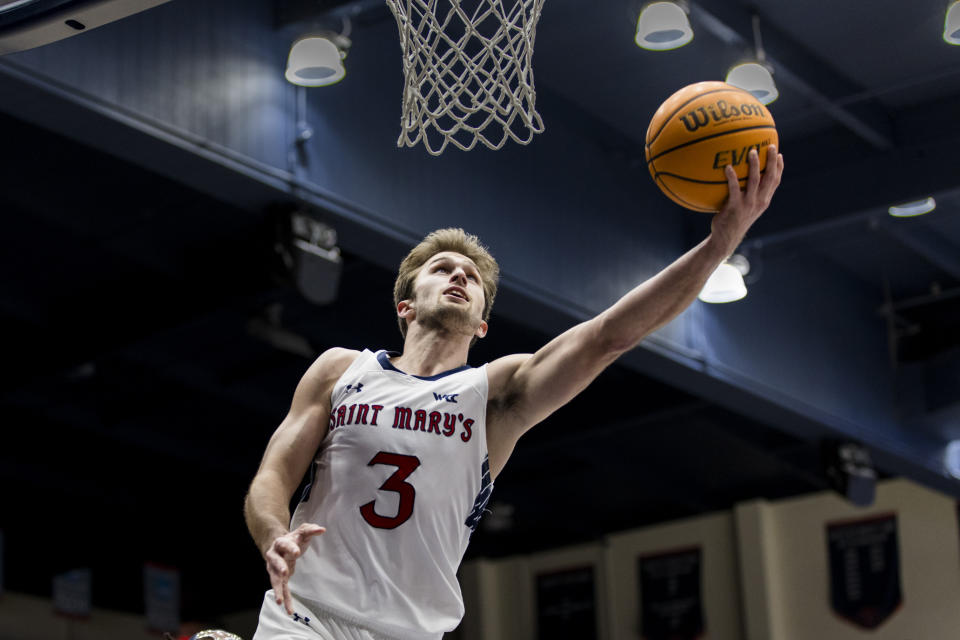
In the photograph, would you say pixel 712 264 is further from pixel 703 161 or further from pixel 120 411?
pixel 120 411

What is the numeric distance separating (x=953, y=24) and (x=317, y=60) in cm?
366

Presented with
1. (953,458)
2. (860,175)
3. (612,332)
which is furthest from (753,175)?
(953,458)

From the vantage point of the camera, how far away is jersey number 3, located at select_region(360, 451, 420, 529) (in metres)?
3.89

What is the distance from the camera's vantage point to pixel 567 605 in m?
16.0

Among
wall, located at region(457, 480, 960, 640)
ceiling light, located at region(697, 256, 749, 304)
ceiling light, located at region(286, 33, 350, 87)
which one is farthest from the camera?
wall, located at region(457, 480, 960, 640)

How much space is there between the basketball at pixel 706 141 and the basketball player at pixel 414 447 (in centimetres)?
12

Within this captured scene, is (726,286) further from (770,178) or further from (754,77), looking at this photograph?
(770,178)

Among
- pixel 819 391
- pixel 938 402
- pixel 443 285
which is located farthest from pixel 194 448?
pixel 443 285

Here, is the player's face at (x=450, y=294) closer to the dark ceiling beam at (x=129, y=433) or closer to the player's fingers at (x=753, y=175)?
the player's fingers at (x=753, y=175)

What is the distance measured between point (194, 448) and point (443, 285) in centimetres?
1028

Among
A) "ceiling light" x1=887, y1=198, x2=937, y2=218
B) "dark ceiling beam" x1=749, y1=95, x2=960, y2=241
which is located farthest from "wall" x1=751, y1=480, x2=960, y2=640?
"dark ceiling beam" x1=749, y1=95, x2=960, y2=241

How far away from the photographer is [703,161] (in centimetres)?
396

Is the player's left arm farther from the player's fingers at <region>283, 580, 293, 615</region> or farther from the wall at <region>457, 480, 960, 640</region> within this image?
the wall at <region>457, 480, 960, 640</region>

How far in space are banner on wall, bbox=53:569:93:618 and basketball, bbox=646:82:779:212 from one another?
14.9 metres
